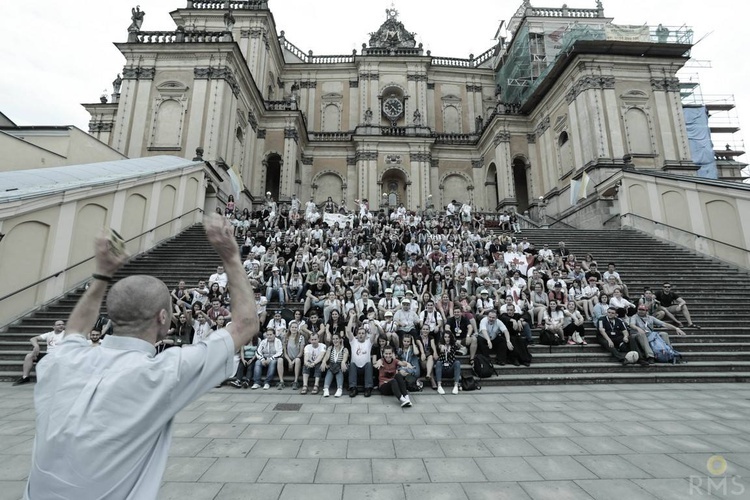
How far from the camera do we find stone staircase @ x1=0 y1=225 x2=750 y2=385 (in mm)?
7371

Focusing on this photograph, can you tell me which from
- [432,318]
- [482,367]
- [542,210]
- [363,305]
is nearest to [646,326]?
[482,367]

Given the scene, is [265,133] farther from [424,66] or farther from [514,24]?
[514,24]

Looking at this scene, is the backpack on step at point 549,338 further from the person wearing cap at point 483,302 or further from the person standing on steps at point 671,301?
the person standing on steps at point 671,301

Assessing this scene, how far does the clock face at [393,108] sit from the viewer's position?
3177cm

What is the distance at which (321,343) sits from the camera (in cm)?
738

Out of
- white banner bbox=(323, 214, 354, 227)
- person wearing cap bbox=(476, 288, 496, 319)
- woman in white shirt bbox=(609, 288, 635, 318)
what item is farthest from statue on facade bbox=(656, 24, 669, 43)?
person wearing cap bbox=(476, 288, 496, 319)

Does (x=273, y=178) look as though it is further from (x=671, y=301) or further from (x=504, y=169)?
(x=671, y=301)

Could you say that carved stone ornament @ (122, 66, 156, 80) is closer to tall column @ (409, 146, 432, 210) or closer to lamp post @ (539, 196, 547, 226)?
tall column @ (409, 146, 432, 210)

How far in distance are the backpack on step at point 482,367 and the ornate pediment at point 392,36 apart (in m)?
33.0

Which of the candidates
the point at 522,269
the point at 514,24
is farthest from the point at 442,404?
the point at 514,24

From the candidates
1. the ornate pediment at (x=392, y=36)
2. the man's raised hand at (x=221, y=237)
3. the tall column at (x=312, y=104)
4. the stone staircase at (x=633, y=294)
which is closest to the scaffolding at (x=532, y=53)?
the ornate pediment at (x=392, y=36)

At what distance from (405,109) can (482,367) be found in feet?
91.3

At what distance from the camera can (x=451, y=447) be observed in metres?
4.14

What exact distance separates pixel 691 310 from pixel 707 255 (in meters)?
5.46
